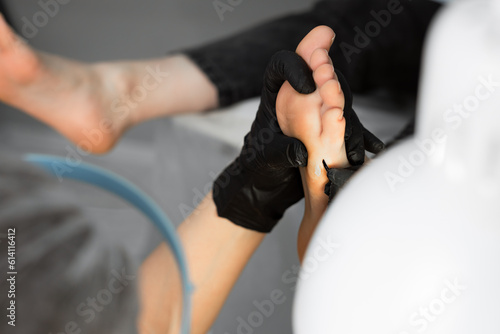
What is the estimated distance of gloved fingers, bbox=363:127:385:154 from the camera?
0.16 m

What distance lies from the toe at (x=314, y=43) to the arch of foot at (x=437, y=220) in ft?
0.11

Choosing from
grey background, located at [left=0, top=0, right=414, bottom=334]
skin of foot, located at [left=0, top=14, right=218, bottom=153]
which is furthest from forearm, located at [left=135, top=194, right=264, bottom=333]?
skin of foot, located at [left=0, top=14, right=218, bottom=153]

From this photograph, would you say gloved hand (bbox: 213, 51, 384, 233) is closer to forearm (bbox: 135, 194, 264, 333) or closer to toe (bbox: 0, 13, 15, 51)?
forearm (bbox: 135, 194, 264, 333)

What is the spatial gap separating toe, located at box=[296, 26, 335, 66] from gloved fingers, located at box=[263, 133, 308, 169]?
27 mm

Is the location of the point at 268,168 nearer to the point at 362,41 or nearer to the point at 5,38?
the point at 362,41

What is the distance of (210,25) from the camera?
21.1 inches

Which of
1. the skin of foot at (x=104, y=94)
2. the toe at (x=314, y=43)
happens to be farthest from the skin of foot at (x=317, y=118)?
the skin of foot at (x=104, y=94)

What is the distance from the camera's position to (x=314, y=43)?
0.54ft

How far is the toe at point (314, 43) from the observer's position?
0.16 meters

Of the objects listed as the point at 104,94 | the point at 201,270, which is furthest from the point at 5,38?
the point at 201,270

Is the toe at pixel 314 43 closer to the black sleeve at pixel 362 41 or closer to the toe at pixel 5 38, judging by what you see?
the black sleeve at pixel 362 41

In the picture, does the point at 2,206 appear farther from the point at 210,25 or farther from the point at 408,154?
the point at 210,25

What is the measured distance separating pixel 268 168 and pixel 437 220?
65mm

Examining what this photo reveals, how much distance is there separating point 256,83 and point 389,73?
7cm
